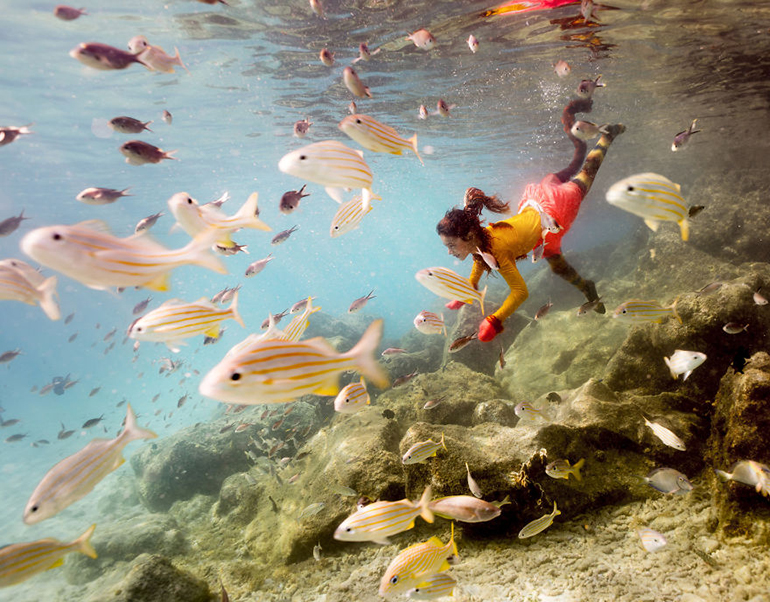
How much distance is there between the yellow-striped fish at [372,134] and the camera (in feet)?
10.1

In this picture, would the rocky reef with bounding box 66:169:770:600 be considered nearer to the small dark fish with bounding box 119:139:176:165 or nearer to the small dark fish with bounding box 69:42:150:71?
the small dark fish with bounding box 119:139:176:165

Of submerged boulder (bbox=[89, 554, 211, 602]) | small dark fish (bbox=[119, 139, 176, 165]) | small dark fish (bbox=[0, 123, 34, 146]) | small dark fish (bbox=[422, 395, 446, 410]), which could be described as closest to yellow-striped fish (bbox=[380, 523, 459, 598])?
submerged boulder (bbox=[89, 554, 211, 602])

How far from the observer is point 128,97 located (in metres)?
15.0

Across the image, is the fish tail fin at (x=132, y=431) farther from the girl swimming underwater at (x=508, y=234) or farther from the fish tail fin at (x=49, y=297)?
the girl swimming underwater at (x=508, y=234)

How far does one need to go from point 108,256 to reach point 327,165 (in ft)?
5.48

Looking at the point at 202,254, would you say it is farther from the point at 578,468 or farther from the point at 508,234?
the point at 578,468

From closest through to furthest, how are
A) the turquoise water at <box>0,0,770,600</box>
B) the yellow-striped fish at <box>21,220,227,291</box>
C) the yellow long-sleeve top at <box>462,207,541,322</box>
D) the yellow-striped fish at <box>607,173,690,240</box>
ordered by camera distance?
1. the yellow-striped fish at <box>21,220,227,291</box>
2. the yellow-striped fish at <box>607,173,690,240</box>
3. the yellow long-sleeve top at <box>462,207,541,322</box>
4. the turquoise water at <box>0,0,770,600</box>

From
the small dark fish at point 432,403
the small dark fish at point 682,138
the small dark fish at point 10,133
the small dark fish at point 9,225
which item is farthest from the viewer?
the small dark fish at point 432,403

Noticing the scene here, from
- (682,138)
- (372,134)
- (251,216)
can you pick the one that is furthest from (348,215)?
(682,138)

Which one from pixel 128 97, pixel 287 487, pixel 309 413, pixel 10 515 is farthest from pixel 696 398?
pixel 10 515

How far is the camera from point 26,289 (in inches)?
108

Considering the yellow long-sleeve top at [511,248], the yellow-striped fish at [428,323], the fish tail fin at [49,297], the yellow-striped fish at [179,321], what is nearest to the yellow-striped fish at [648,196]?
the yellow long-sleeve top at [511,248]

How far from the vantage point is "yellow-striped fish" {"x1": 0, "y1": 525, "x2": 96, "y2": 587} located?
278 cm

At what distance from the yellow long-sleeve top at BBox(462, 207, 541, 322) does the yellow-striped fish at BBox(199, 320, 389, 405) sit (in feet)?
9.50
